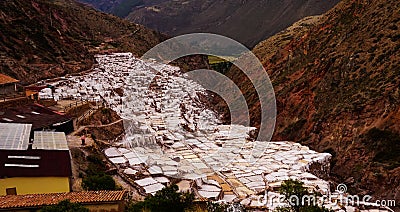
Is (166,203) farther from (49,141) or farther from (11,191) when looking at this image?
(49,141)

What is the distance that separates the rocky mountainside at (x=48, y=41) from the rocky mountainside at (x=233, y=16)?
128 ft

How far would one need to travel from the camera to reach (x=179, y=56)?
2338 inches

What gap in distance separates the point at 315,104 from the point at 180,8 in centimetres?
15270

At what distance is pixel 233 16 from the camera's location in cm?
11419

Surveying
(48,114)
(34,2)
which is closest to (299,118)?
(48,114)

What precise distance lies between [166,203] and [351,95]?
1568 cm

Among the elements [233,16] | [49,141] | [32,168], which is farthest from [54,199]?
[233,16]

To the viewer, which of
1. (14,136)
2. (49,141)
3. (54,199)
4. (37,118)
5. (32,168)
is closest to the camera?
(54,199)

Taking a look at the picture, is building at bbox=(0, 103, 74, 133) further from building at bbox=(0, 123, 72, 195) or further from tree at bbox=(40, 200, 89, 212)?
tree at bbox=(40, 200, 89, 212)

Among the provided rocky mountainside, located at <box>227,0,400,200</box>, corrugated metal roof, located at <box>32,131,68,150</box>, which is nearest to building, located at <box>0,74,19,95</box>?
corrugated metal roof, located at <box>32,131,68,150</box>

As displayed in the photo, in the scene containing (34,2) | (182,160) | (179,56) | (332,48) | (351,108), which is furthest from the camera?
(179,56)

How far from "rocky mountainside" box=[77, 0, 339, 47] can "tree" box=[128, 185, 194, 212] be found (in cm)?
7408

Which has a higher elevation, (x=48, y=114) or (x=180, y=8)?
(x=180, y=8)

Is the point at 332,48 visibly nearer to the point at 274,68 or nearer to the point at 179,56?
the point at 274,68
